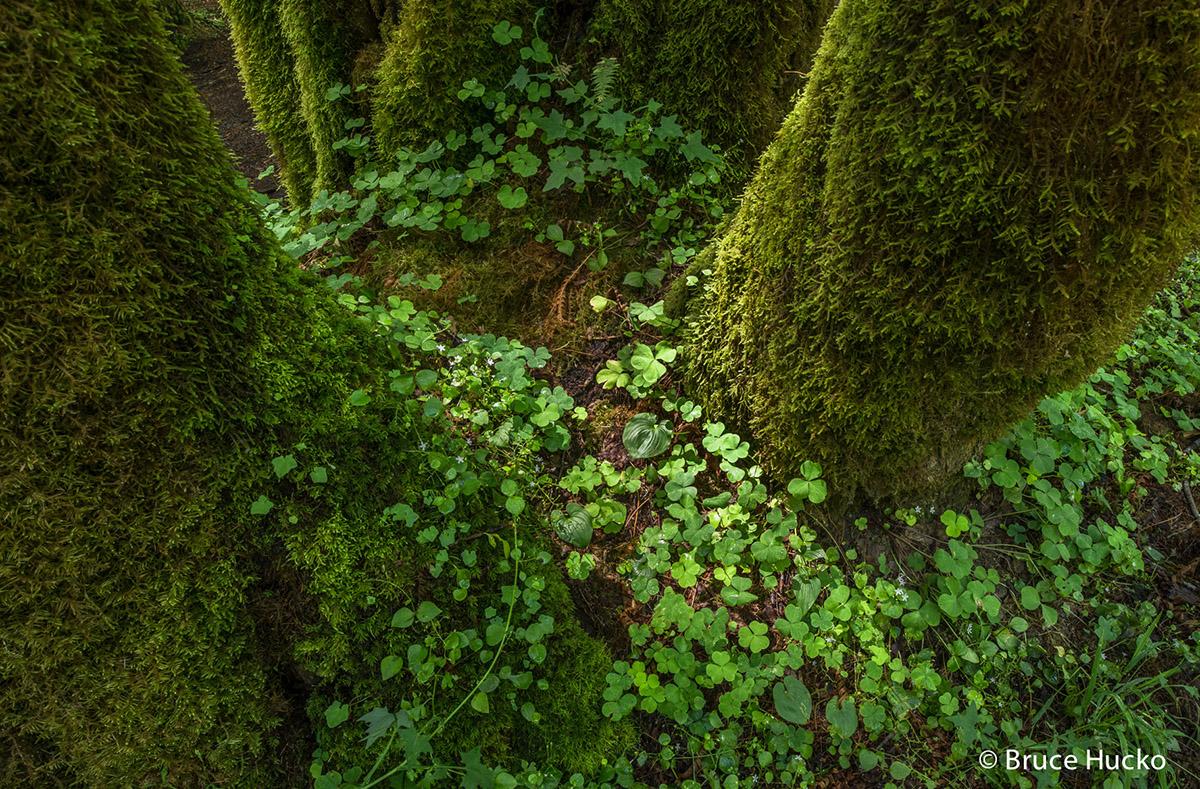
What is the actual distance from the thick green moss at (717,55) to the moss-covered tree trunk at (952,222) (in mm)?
979

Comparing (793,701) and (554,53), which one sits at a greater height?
(554,53)

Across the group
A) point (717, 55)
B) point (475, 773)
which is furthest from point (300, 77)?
point (475, 773)

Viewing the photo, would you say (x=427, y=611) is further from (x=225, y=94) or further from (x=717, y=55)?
(x=225, y=94)

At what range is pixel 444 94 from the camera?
3172 millimetres

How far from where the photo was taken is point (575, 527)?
7.73 feet

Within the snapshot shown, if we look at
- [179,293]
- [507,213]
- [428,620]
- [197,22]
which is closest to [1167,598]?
[428,620]

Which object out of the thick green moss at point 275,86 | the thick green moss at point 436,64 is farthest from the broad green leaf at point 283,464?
the thick green moss at point 275,86

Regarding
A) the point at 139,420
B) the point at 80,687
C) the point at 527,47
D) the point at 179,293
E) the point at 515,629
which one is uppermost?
the point at 527,47

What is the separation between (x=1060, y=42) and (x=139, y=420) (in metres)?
2.55

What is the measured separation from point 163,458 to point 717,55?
9.70 ft

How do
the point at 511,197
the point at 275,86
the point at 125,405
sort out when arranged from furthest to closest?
the point at 275,86
the point at 511,197
the point at 125,405

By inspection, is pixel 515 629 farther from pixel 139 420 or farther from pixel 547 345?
pixel 547 345

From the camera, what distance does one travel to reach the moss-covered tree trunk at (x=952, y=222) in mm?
1655

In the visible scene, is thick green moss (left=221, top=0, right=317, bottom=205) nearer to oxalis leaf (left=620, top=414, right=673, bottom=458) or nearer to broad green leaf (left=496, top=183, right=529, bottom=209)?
broad green leaf (left=496, top=183, right=529, bottom=209)
